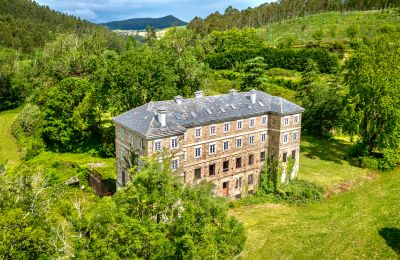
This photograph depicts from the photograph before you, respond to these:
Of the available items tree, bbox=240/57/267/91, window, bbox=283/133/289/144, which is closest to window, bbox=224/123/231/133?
window, bbox=283/133/289/144

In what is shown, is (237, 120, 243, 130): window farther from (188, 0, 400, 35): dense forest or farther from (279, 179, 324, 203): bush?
(188, 0, 400, 35): dense forest

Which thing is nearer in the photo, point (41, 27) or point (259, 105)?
point (259, 105)

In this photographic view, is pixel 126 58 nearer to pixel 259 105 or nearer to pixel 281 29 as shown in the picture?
pixel 259 105

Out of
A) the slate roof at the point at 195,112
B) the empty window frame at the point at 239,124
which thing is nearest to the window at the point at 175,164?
the slate roof at the point at 195,112

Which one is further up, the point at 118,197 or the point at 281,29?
the point at 281,29

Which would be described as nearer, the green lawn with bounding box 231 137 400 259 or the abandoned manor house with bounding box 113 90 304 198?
the green lawn with bounding box 231 137 400 259

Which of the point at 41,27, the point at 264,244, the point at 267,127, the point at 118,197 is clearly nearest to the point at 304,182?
the point at 267,127

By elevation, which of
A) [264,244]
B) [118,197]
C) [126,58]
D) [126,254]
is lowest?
[264,244]
